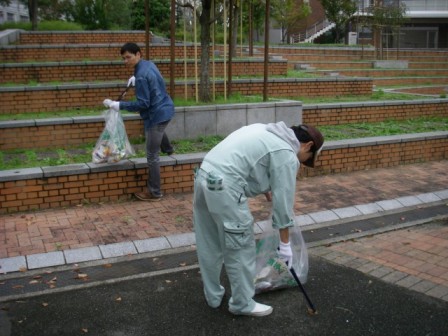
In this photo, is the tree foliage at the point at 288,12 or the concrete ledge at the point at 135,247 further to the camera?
the tree foliage at the point at 288,12

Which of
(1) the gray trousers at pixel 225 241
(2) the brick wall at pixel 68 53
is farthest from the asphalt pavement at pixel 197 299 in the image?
(2) the brick wall at pixel 68 53

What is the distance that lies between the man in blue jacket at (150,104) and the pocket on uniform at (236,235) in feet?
9.65

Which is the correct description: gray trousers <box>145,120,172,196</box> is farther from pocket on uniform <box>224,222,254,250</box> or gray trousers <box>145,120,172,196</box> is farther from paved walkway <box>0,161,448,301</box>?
pocket on uniform <box>224,222,254,250</box>

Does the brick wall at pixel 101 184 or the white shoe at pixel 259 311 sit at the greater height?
the brick wall at pixel 101 184

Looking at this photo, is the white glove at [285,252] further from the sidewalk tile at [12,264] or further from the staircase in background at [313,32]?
the staircase in background at [313,32]

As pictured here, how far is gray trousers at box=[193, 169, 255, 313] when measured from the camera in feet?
11.8

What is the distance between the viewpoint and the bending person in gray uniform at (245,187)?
358cm

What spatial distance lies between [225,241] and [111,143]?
3.14m

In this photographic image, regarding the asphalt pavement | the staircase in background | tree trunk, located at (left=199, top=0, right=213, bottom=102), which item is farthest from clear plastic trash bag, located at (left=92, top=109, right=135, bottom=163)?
the staircase in background

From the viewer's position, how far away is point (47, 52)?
12.7 m

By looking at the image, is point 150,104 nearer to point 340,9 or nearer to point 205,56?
point 205,56

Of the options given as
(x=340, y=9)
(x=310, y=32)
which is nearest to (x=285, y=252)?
(x=340, y=9)

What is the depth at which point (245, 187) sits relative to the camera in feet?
12.0

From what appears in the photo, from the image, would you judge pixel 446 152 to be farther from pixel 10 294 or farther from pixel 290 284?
pixel 10 294
